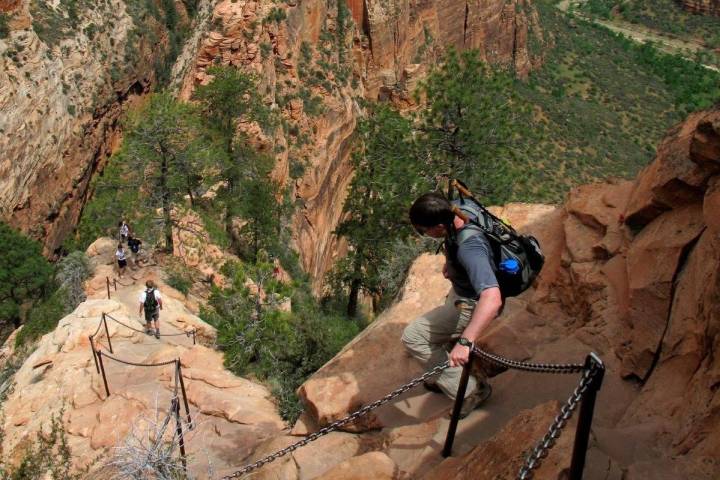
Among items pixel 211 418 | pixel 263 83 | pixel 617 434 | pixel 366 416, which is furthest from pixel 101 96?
pixel 617 434

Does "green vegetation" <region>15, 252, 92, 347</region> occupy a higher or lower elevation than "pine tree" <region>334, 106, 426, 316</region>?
lower

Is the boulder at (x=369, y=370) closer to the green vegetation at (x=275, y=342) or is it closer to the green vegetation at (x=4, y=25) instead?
the green vegetation at (x=275, y=342)

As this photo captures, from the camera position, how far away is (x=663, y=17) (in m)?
103

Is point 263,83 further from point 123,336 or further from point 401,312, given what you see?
point 401,312

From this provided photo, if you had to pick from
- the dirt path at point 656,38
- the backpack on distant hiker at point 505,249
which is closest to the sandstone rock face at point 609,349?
the backpack on distant hiker at point 505,249

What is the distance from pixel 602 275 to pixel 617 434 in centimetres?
268

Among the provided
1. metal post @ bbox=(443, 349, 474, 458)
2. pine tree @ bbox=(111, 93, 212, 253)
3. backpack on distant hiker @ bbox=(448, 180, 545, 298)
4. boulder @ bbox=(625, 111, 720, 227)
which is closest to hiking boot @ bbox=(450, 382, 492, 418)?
metal post @ bbox=(443, 349, 474, 458)

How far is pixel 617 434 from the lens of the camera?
424cm

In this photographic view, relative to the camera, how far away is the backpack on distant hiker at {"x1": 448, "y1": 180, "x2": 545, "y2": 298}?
4402 millimetres

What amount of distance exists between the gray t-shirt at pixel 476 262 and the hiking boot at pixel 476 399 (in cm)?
128

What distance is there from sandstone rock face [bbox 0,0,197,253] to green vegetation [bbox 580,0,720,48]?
3566 inches

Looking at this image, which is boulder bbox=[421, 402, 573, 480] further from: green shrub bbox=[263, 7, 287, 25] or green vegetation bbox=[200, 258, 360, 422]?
green shrub bbox=[263, 7, 287, 25]

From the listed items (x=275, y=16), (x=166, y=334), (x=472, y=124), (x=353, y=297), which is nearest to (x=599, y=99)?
(x=275, y=16)

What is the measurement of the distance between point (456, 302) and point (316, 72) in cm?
2874
